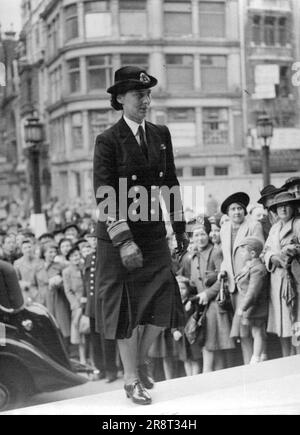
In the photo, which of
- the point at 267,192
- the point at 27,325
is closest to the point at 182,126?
the point at 267,192

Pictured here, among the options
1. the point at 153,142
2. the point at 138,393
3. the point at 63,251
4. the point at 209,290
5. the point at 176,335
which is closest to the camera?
the point at 138,393

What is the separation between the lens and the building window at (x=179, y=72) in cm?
426

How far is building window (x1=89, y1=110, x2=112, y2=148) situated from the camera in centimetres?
414

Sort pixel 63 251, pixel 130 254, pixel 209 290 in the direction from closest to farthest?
pixel 130 254, pixel 209 290, pixel 63 251

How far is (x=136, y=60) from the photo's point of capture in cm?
420

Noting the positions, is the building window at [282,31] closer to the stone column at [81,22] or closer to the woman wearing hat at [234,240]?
the woman wearing hat at [234,240]

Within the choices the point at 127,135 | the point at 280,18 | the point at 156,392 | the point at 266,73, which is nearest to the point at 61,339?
the point at 156,392

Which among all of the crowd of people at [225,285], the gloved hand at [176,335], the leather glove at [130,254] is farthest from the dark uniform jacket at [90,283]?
the leather glove at [130,254]

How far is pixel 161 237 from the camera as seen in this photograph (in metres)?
4.01

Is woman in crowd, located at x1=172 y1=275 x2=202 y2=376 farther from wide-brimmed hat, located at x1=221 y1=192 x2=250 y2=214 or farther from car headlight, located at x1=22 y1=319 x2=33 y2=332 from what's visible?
car headlight, located at x1=22 y1=319 x2=33 y2=332

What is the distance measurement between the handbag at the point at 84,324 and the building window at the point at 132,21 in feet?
5.62

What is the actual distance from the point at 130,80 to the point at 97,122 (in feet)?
1.19

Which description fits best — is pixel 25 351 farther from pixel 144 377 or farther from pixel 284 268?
pixel 284 268

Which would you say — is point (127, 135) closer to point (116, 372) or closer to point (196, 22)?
point (196, 22)
